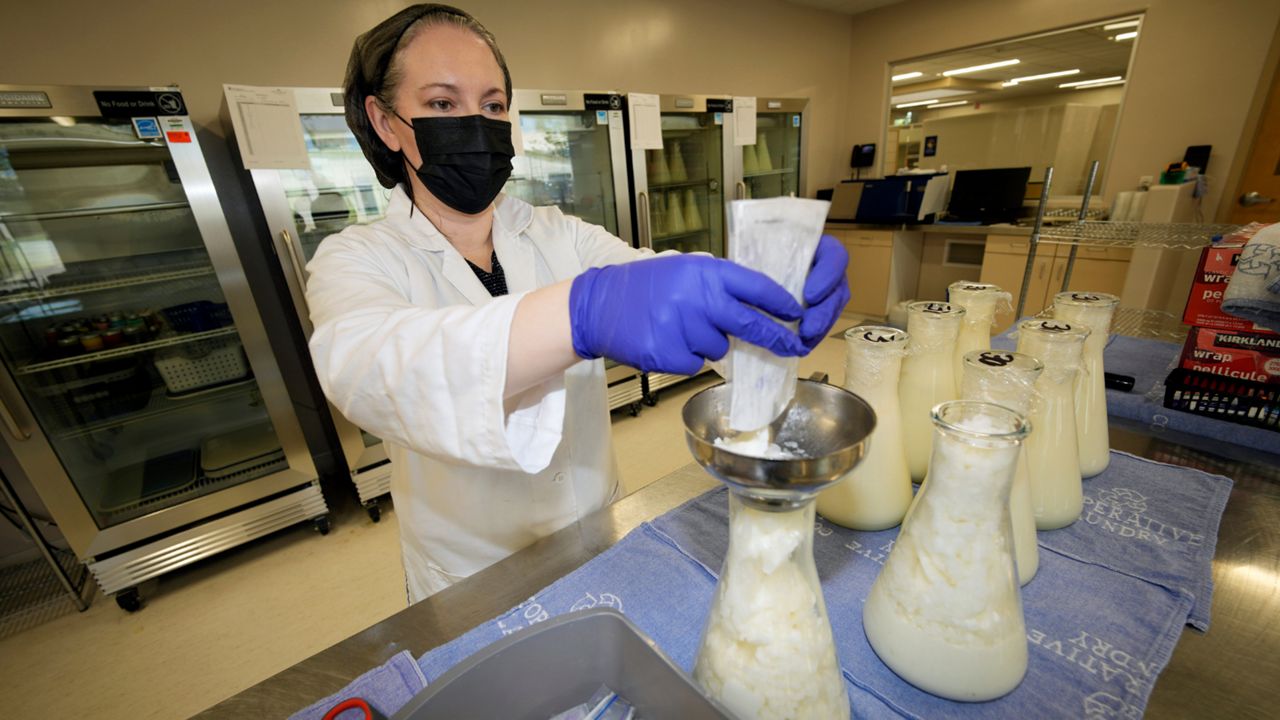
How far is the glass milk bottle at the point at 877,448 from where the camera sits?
69 centimetres

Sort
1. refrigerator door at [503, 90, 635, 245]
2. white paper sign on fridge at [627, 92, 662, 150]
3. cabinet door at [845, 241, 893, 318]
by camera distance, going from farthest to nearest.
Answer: cabinet door at [845, 241, 893, 318] → white paper sign on fridge at [627, 92, 662, 150] → refrigerator door at [503, 90, 635, 245]

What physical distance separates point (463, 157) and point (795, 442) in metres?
0.96

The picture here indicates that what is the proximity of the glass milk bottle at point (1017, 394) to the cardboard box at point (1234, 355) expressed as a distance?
0.73 m

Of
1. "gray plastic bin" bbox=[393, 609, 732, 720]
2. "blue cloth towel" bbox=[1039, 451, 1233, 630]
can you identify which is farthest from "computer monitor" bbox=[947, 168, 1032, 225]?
"gray plastic bin" bbox=[393, 609, 732, 720]

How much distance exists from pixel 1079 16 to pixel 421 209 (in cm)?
474

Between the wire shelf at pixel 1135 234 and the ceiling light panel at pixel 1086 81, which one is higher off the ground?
the ceiling light panel at pixel 1086 81

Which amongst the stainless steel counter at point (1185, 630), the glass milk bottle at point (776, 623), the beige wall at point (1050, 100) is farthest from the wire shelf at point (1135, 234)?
the beige wall at point (1050, 100)

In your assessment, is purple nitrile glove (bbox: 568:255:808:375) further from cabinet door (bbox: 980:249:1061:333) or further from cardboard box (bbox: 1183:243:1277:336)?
cabinet door (bbox: 980:249:1061:333)

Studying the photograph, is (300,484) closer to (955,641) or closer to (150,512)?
(150,512)

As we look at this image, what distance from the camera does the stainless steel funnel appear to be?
0.39 m

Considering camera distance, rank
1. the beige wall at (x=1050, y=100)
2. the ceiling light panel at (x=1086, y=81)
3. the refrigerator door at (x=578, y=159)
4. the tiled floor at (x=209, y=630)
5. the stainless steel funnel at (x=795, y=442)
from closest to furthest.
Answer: the stainless steel funnel at (x=795, y=442), the tiled floor at (x=209, y=630), the refrigerator door at (x=578, y=159), the ceiling light panel at (x=1086, y=81), the beige wall at (x=1050, y=100)

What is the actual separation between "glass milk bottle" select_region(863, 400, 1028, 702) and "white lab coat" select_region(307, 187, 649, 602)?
1.42 ft

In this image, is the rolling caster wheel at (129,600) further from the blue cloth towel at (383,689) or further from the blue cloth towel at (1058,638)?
the blue cloth towel at (1058,638)

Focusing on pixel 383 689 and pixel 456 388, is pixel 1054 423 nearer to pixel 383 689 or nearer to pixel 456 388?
pixel 456 388
